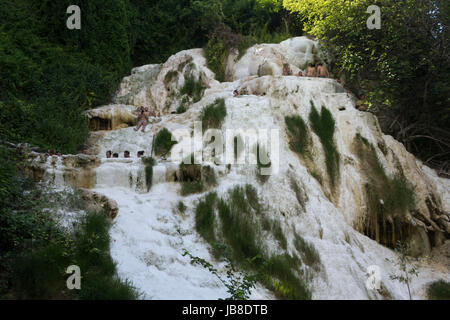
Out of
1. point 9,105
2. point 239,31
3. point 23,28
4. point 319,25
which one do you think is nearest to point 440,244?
point 319,25

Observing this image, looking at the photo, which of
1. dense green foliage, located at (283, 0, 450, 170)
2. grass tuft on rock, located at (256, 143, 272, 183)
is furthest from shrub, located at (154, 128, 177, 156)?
dense green foliage, located at (283, 0, 450, 170)

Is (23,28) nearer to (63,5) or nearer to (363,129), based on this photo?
(63,5)

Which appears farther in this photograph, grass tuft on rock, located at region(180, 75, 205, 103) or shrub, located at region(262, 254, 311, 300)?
grass tuft on rock, located at region(180, 75, 205, 103)

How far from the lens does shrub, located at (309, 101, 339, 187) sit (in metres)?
8.32

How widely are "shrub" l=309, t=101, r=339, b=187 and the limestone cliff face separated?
1.4 inches

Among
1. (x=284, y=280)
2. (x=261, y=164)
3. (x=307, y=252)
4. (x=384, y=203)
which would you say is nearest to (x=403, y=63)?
(x=384, y=203)

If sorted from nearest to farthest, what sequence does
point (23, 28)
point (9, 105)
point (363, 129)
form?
1. point (9, 105)
2. point (363, 129)
3. point (23, 28)

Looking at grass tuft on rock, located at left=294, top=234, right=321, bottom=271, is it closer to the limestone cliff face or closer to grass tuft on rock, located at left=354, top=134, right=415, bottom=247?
the limestone cliff face

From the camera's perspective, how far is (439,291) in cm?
666

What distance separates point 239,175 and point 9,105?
6.18 metres

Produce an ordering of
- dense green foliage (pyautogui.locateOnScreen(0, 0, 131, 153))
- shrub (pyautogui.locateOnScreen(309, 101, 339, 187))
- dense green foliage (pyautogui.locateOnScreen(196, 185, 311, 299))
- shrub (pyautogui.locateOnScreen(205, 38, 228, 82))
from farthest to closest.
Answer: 1. shrub (pyautogui.locateOnScreen(205, 38, 228, 82))
2. dense green foliage (pyautogui.locateOnScreen(0, 0, 131, 153))
3. shrub (pyautogui.locateOnScreen(309, 101, 339, 187))
4. dense green foliage (pyautogui.locateOnScreen(196, 185, 311, 299))

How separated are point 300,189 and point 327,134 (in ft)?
7.64

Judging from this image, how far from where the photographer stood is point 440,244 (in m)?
8.61

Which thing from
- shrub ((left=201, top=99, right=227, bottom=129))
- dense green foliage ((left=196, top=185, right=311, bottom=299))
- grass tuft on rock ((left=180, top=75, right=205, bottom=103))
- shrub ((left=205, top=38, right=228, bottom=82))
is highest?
shrub ((left=205, top=38, right=228, bottom=82))
